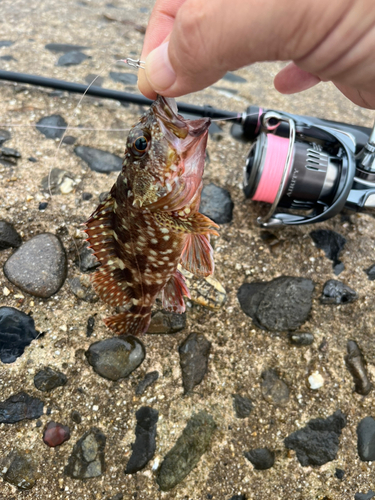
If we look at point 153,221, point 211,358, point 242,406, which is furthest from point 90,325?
point 242,406

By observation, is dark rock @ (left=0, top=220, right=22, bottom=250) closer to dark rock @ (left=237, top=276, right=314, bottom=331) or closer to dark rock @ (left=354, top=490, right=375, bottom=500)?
dark rock @ (left=237, top=276, right=314, bottom=331)

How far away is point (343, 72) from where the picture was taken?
1.65 m

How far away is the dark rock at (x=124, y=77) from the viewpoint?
16.0ft

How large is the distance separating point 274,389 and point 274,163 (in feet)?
7.20

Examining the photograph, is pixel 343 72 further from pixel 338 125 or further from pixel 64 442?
pixel 64 442

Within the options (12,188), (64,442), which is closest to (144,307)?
(64,442)

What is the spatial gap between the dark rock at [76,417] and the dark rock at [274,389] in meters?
1.67

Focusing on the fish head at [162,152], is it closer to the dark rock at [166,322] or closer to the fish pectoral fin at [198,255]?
the fish pectoral fin at [198,255]

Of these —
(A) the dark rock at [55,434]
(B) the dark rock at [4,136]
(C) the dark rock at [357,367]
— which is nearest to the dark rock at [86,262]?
(A) the dark rock at [55,434]

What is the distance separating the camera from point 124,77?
193 inches

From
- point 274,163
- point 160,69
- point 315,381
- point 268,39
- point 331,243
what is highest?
point 268,39

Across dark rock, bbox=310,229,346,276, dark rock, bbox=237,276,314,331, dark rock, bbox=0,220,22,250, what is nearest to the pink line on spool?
dark rock, bbox=310,229,346,276

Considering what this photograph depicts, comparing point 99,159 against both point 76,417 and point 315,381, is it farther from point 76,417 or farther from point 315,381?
point 315,381

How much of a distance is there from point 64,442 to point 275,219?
2.85 meters
